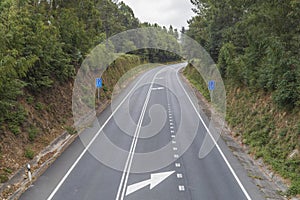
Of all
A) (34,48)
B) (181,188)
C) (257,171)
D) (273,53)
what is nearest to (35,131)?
(34,48)

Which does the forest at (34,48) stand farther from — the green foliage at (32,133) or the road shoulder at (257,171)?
the road shoulder at (257,171)

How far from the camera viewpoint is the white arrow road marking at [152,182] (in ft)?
35.1

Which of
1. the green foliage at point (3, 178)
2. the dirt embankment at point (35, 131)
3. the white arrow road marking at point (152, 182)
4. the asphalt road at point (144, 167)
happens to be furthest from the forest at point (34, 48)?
the white arrow road marking at point (152, 182)

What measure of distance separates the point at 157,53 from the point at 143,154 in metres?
73.2

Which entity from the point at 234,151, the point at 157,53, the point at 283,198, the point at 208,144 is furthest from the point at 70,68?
the point at 157,53

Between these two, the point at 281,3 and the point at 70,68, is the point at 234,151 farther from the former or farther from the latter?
the point at 70,68

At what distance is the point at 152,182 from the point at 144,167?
4.89 ft

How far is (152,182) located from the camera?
1127cm

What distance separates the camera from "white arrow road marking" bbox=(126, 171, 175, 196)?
10.7 meters

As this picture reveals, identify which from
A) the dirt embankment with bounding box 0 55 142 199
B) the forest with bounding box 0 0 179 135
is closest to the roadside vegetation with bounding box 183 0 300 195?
the dirt embankment with bounding box 0 55 142 199

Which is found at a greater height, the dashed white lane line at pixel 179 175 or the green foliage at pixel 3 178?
the green foliage at pixel 3 178

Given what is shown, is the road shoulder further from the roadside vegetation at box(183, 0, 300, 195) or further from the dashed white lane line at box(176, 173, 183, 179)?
the dashed white lane line at box(176, 173, 183, 179)

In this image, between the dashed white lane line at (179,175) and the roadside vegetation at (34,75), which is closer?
the dashed white lane line at (179,175)

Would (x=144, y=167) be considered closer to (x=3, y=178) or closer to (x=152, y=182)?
(x=152, y=182)
